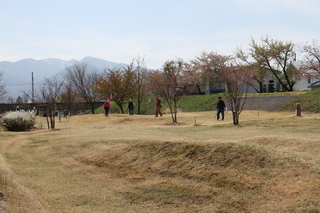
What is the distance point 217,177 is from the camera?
23.1 feet

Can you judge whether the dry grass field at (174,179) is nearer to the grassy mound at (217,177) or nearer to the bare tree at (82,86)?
the grassy mound at (217,177)

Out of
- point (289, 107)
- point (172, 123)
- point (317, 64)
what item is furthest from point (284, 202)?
point (317, 64)

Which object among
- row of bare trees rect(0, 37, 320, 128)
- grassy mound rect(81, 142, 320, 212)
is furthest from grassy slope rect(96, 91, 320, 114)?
grassy mound rect(81, 142, 320, 212)

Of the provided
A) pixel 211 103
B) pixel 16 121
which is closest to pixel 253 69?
pixel 211 103

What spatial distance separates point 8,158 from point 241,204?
7.95 meters

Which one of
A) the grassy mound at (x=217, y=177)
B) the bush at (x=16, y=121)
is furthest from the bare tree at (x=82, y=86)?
the grassy mound at (x=217, y=177)

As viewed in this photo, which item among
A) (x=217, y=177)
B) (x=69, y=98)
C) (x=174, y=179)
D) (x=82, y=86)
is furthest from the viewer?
(x=69, y=98)

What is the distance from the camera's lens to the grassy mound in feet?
18.5

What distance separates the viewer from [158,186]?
23.2 ft

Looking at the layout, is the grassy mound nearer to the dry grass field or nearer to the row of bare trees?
the dry grass field

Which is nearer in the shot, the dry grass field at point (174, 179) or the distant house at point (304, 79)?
the dry grass field at point (174, 179)

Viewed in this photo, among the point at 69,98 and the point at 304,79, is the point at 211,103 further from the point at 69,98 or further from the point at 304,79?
the point at 304,79

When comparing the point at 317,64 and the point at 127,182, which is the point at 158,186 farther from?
the point at 317,64

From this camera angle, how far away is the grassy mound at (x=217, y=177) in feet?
18.5
